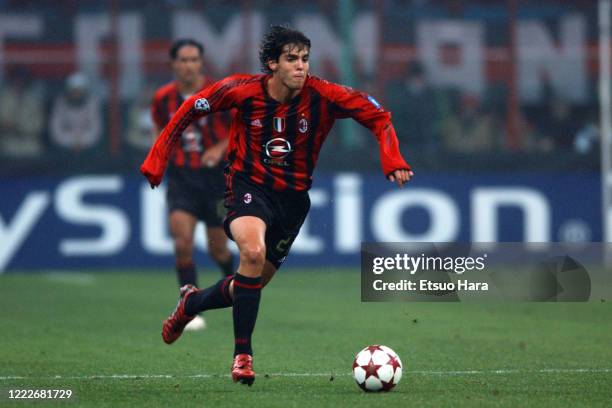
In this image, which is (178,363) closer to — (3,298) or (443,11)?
(3,298)

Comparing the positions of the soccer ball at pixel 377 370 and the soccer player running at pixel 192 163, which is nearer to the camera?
the soccer ball at pixel 377 370

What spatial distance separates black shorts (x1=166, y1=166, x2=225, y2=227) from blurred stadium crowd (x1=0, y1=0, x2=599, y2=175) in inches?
208

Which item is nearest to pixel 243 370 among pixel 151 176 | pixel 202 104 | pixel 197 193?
pixel 151 176

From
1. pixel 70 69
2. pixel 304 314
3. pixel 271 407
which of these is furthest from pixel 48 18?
pixel 271 407

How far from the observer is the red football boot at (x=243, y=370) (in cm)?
696

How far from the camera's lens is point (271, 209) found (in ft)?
24.9

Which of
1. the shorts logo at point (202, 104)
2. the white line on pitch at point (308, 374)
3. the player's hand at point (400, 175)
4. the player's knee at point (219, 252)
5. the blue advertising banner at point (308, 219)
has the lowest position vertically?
the blue advertising banner at point (308, 219)

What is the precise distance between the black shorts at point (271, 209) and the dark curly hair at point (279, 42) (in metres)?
0.68

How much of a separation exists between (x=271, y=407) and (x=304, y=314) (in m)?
5.19

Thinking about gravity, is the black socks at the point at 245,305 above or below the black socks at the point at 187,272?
above

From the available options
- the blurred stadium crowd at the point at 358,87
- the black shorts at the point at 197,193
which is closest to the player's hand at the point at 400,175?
the black shorts at the point at 197,193

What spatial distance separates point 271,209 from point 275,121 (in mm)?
486

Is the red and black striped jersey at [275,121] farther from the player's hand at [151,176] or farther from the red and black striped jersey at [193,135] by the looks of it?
the red and black striped jersey at [193,135]

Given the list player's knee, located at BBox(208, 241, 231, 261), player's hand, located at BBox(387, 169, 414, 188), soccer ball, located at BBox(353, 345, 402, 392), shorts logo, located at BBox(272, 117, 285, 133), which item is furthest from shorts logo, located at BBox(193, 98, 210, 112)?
player's knee, located at BBox(208, 241, 231, 261)
